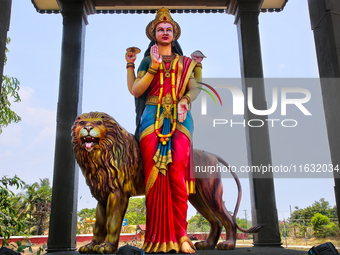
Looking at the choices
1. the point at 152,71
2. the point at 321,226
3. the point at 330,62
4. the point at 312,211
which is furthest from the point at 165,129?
the point at 312,211

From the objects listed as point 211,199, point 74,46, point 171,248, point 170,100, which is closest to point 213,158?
point 211,199

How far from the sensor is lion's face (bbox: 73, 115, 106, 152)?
11.2ft

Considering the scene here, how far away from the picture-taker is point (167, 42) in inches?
168

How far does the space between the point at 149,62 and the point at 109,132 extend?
1.22 m

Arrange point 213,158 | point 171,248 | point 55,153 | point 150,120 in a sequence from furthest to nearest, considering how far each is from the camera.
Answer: point 55,153 → point 213,158 → point 150,120 → point 171,248

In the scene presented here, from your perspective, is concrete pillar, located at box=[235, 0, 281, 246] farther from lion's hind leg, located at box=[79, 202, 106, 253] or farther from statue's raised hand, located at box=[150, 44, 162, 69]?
lion's hind leg, located at box=[79, 202, 106, 253]

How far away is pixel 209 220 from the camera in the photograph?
4133 millimetres

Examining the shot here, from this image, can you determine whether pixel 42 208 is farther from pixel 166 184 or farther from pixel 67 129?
pixel 166 184

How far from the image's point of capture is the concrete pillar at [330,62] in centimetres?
264

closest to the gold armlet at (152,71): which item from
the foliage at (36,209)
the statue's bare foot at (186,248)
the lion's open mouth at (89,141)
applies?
the lion's open mouth at (89,141)

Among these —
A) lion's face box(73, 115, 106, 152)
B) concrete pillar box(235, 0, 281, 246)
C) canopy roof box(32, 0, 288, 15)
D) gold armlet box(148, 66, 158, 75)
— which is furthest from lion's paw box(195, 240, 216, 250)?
canopy roof box(32, 0, 288, 15)

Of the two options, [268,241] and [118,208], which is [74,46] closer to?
[118,208]

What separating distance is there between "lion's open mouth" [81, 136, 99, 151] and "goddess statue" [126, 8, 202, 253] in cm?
60

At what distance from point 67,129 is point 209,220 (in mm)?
2458
